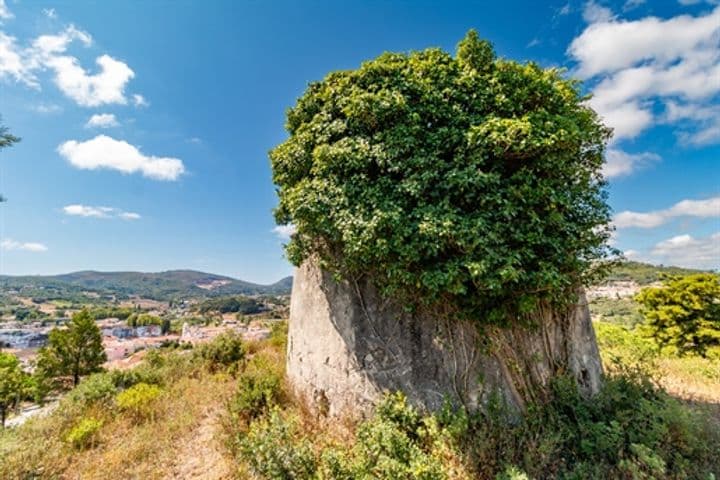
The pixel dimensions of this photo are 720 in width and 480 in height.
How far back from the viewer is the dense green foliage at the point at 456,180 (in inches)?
163

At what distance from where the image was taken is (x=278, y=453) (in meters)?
4.16

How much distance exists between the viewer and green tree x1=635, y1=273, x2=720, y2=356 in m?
14.4

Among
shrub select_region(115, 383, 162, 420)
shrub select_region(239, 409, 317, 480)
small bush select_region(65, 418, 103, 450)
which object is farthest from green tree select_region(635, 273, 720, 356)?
small bush select_region(65, 418, 103, 450)

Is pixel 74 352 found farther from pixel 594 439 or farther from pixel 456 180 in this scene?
pixel 594 439

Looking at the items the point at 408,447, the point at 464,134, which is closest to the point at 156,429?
the point at 408,447

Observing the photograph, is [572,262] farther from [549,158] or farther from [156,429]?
[156,429]

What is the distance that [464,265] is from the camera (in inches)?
158

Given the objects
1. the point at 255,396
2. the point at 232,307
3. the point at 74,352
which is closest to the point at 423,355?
the point at 255,396

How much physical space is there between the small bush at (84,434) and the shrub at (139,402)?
28.3 inches

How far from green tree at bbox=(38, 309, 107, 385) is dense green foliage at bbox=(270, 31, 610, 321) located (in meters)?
27.9

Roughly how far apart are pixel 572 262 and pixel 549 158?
Result: 59.4 inches

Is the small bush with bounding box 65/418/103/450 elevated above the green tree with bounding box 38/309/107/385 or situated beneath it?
elevated above

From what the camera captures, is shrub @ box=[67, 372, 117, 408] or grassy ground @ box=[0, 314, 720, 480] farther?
shrub @ box=[67, 372, 117, 408]

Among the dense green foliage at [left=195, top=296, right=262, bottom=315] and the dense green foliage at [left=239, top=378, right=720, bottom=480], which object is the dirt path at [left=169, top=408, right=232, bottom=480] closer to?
the dense green foliage at [left=239, top=378, right=720, bottom=480]
